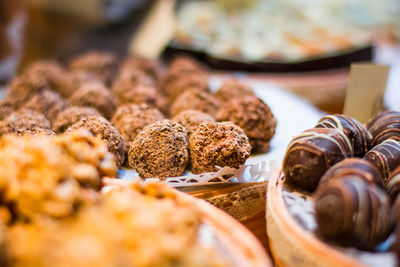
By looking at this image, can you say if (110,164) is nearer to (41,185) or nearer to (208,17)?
(41,185)

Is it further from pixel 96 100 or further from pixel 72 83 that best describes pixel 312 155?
pixel 72 83

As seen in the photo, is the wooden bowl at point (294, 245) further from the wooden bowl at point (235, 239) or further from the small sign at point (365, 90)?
the small sign at point (365, 90)

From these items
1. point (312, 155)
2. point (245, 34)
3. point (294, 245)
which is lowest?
point (294, 245)

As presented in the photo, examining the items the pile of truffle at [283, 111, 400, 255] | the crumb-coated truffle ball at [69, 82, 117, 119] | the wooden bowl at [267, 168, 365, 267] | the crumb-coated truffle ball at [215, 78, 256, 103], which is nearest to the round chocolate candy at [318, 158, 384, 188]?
the pile of truffle at [283, 111, 400, 255]

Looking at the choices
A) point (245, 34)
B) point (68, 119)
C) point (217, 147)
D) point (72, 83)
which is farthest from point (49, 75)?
point (245, 34)

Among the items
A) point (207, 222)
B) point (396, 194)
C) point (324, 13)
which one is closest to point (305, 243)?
point (207, 222)

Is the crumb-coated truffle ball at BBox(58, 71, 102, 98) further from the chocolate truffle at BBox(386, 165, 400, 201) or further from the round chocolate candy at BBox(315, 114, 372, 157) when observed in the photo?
the chocolate truffle at BBox(386, 165, 400, 201)
